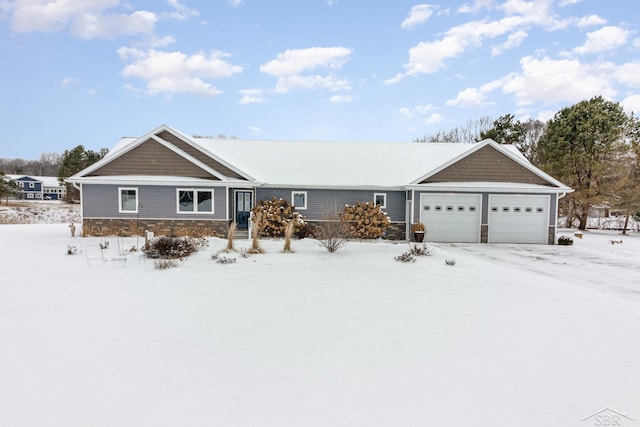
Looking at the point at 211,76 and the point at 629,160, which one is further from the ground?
the point at 211,76

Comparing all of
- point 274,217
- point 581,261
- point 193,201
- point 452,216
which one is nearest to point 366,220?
point 452,216

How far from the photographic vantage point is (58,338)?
13.1 feet

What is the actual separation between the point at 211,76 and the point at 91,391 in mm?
25090

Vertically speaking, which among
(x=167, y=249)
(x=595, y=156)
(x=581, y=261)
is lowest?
(x=581, y=261)

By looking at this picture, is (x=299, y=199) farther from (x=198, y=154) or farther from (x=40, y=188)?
(x=40, y=188)

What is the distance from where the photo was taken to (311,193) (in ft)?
54.1

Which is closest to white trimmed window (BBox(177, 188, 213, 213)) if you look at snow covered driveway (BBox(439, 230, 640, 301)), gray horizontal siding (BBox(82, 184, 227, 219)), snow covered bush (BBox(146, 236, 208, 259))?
gray horizontal siding (BBox(82, 184, 227, 219))

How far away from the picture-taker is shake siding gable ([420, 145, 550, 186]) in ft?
52.0

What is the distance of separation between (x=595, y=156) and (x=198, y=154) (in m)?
25.6

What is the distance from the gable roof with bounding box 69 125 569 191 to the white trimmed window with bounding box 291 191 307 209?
548 millimetres

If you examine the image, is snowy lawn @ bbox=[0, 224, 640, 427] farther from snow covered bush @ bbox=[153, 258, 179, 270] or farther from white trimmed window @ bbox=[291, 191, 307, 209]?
white trimmed window @ bbox=[291, 191, 307, 209]

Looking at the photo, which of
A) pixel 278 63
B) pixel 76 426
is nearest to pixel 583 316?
pixel 76 426

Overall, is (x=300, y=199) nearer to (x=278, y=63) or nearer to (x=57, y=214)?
(x=278, y=63)

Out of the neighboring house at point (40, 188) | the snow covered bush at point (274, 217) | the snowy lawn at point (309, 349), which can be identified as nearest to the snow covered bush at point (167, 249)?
the snowy lawn at point (309, 349)
